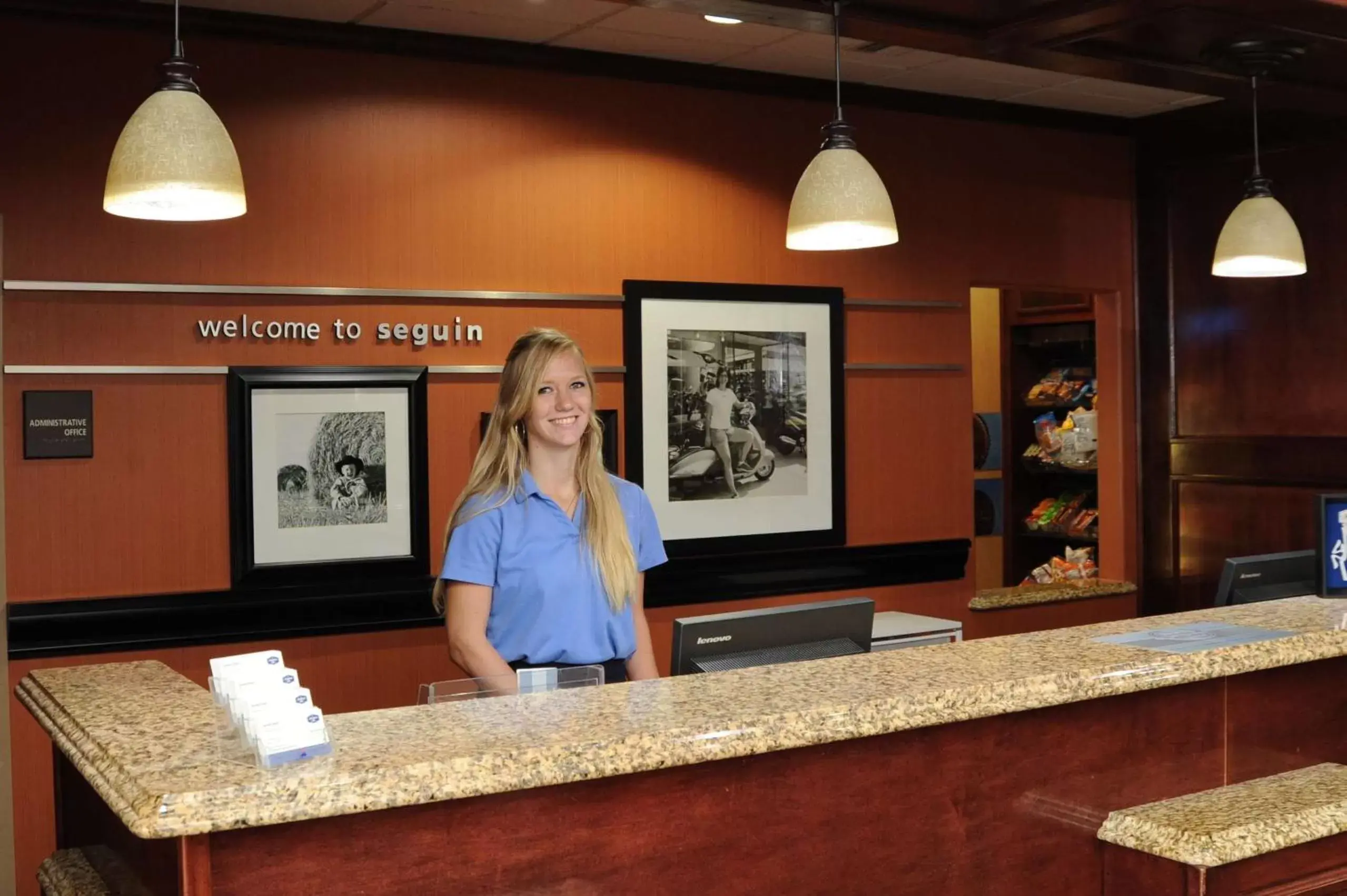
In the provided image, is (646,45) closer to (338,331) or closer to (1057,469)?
(338,331)

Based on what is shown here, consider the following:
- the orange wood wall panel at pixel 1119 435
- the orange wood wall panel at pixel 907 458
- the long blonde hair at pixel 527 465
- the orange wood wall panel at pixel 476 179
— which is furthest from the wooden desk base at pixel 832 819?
the orange wood wall panel at pixel 1119 435

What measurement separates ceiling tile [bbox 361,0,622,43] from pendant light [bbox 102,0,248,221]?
6.04ft

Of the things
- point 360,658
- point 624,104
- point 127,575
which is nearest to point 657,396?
point 624,104

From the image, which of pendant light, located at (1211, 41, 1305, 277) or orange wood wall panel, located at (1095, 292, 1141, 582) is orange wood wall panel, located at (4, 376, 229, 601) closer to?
pendant light, located at (1211, 41, 1305, 277)

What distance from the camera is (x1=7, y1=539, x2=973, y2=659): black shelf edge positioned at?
12.4 feet

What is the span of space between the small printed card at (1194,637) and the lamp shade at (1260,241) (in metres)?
1.80

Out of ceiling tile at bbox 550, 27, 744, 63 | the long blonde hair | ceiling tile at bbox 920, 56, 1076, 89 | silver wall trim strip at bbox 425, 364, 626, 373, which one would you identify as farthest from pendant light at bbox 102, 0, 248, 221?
ceiling tile at bbox 920, 56, 1076, 89

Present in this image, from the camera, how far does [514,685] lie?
6.73 ft

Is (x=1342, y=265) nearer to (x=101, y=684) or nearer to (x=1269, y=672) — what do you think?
(x=1269, y=672)

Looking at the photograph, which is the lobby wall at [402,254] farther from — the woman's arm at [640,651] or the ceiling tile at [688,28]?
the woman's arm at [640,651]

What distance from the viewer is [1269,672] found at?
2.53m

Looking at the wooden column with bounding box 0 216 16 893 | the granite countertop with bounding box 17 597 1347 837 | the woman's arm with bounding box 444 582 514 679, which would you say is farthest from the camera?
the wooden column with bounding box 0 216 16 893

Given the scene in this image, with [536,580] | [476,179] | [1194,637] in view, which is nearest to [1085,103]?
[476,179]

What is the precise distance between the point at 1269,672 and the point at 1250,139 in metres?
3.76
